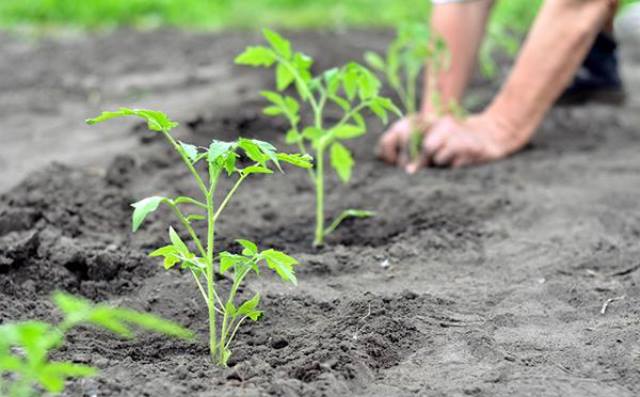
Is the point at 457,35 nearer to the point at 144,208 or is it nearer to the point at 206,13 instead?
the point at 144,208

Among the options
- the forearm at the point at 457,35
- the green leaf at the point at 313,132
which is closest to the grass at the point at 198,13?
the forearm at the point at 457,35

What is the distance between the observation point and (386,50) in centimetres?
566

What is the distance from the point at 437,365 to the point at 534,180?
1631 millimetres

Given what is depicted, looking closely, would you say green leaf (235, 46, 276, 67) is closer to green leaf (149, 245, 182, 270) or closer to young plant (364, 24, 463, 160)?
green leaf (149, 245, 182, 270)

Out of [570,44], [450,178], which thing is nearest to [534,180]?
[450,178]

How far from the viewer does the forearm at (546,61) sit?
3582mm

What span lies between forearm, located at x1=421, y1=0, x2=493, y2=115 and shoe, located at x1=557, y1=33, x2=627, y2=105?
0.90m

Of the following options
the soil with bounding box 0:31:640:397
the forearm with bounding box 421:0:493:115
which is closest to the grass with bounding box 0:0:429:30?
the soil with bounding box 0:31:640:397

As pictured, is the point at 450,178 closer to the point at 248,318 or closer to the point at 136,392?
the point at 248,318

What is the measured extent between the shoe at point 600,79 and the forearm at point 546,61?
3.09 feet

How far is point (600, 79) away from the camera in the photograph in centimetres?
470

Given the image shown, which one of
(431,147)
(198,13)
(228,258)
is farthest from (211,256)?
(198,13)

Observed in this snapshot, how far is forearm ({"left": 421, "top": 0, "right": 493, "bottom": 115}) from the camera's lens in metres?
3.94

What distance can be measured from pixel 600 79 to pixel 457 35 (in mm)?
1111
